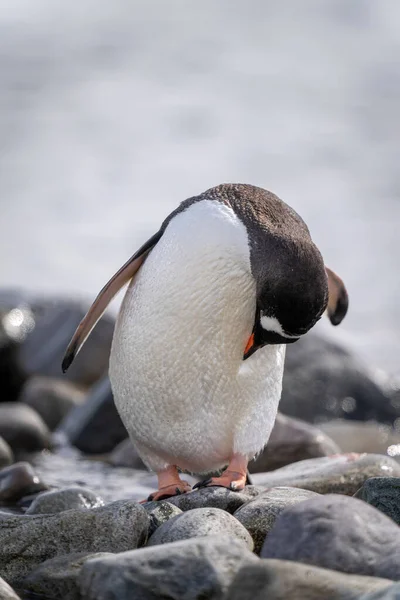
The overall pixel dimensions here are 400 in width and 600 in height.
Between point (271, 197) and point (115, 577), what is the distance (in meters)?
2.34

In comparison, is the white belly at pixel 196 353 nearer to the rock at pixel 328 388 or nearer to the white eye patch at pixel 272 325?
the white eye patch at pixel 272 325

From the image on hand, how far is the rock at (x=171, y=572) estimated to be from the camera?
3.36 metres

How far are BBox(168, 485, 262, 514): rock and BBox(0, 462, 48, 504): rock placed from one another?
63.8 inches

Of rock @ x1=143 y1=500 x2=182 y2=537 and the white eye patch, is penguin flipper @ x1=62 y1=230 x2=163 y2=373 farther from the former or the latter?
rock @ x1=143 y1=500 x2=182 y2=537

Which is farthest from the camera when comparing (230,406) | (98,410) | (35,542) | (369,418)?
(369,418)

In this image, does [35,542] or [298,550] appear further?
[35,542]

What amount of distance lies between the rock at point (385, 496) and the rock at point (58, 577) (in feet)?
3.79

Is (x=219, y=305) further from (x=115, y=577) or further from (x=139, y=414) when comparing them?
(x=115, y=577)

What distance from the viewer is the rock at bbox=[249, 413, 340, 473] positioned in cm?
727

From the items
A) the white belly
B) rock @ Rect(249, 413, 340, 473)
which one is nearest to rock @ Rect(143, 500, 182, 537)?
the white belly

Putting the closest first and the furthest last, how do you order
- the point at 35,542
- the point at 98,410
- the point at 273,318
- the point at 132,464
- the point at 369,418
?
the point at 35,542 → the point at 273,318 → the point at 132,464 → the point at 98,410 → the point at 369,418

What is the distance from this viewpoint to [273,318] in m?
4.80

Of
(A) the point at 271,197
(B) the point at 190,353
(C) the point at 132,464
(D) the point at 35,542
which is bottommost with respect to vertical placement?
(C) the point at 132,464

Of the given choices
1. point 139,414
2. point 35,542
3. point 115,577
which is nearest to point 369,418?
point 139,414
